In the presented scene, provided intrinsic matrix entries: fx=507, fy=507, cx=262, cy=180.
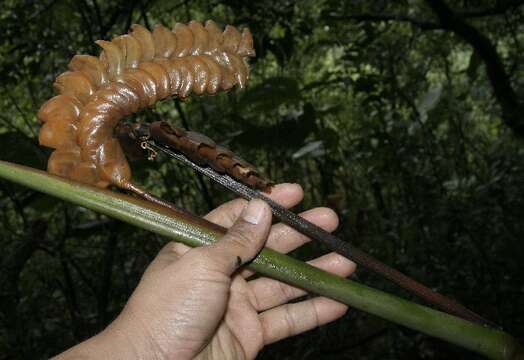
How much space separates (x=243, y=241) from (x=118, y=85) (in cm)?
40

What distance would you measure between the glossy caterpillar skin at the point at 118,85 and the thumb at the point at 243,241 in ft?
0.77

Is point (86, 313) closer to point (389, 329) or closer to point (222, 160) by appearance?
point (389, 329)

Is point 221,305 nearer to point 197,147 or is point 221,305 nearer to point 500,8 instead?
point 197,147

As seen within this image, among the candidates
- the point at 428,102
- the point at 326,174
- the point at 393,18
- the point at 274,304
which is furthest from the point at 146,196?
the point at 326,174

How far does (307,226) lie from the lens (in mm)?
1000

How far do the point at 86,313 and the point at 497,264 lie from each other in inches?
105

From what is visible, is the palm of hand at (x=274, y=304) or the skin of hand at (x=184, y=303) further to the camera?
the palm of hand at (x=274, y=304)

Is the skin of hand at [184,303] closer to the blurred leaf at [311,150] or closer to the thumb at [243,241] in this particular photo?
the thumb at [243,241]

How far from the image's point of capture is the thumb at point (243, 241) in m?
1.02

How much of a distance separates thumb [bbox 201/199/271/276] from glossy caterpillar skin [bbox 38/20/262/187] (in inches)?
9.2

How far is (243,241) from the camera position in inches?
40.9

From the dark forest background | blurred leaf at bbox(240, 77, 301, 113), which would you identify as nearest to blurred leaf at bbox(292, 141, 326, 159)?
the dark forest background

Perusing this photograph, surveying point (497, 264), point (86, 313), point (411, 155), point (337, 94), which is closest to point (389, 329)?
point (497, 264)

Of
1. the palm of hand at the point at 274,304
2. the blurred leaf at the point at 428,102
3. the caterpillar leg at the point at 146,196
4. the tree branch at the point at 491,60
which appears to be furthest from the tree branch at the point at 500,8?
the caterpillar leg at the point at 146,196
